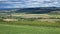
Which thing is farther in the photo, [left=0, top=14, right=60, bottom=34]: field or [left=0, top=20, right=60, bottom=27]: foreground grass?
[left=0, top=20, right=60, bottom=27]: foreground grass

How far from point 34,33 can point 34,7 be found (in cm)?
236

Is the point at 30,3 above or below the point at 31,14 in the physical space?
above

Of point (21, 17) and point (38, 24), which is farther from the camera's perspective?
point (21, 17)

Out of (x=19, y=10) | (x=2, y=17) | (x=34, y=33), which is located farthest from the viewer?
(x=19, y=10)

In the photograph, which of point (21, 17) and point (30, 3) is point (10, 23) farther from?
point (30, 3)

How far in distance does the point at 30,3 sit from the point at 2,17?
4.46 ft

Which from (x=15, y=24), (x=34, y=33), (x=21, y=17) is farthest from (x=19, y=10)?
(x=34, y=33)

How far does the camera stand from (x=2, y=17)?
6.38 m

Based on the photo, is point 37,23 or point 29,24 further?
point 29,24

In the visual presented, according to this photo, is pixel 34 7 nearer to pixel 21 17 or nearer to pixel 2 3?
pixel 21 17

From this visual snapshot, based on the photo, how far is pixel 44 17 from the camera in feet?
21.9

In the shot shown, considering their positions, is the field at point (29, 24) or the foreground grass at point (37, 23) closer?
the field at point (29, 24)

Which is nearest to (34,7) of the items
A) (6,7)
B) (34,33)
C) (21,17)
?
(21,17)

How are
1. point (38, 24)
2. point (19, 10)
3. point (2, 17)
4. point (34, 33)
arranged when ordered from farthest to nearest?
point (19, 10), point (2, 17), point (38, 24), point (34, 33)
